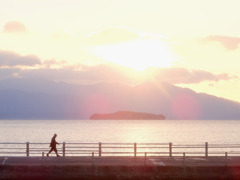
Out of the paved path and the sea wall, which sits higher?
the paved path

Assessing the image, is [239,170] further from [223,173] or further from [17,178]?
[17,178]

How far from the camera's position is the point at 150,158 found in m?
41.9

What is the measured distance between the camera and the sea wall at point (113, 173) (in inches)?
1379

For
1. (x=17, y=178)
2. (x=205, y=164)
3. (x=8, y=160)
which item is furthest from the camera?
(x=8, y=160)

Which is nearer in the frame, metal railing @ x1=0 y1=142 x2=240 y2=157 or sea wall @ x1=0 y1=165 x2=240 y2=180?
sea wall @ x1=0 y1=165 x2=240 y2=180

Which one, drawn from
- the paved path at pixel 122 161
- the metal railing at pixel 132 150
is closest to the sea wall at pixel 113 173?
the metal railing at pixel 132 150

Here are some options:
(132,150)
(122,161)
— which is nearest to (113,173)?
(122,161)

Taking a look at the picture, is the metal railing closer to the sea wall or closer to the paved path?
the paved path

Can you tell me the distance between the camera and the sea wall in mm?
35031

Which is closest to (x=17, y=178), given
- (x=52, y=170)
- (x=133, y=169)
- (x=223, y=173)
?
(x=52, y=170)

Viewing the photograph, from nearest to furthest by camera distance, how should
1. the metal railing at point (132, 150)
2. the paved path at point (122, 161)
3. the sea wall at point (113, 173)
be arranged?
1. the sea wall at point (113, 173)
2. the paved path at point (122, 161)
3. the metal railing at point (132, 150)

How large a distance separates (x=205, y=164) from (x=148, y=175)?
15.9 ft

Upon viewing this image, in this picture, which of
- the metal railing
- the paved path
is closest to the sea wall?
the metal railing

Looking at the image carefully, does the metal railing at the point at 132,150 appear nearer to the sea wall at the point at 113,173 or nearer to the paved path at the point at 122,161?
the paved path at the point at 122,161
